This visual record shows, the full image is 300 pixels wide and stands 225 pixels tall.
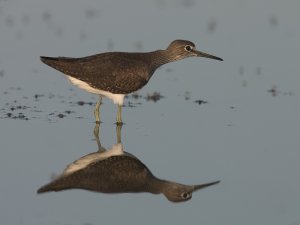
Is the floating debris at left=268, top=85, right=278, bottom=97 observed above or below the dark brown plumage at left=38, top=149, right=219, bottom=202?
above

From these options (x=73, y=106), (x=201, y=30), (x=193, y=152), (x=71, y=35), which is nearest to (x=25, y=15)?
(x=71, y=35)

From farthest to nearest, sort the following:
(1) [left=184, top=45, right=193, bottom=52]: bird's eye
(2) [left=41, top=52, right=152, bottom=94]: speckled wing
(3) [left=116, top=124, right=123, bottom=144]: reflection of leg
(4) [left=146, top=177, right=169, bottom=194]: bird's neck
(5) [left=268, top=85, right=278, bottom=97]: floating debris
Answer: (5) [left=268, top=85, right=278, bottom=97]: floating debris
(1) [left=184, top=45, right=193, bottom=52]: bird's eye
(2) [left=41, top=52, right=152, bottom=94]: speckled wing
(3) [left=116, top=124, right=123, bottom=144]: reflection of leg
(4) [left=146, top=177, right=169, bottom=194]: bird's neck

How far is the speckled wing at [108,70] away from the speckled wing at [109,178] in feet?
7.24

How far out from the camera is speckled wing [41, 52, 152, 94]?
15.1 meters

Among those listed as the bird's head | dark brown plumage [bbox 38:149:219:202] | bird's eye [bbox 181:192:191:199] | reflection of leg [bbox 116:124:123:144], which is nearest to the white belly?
reflection of leg [bbox 116:124:123:144]

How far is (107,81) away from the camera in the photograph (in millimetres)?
15359

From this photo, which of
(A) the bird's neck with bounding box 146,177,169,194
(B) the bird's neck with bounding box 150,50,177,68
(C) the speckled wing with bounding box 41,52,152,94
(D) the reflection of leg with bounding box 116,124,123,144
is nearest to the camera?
(A) the bird's neck with bounding box 146,177,169,194

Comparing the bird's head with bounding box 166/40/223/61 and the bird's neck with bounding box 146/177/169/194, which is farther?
the bird's head with bounding box 166/40/223/61

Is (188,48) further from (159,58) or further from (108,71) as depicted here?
Answer: (108,71)

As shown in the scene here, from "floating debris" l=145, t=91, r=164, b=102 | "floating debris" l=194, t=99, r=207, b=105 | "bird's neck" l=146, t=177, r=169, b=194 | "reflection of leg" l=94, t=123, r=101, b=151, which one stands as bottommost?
"bird's neck" l=146, t=177, r=169, b=194

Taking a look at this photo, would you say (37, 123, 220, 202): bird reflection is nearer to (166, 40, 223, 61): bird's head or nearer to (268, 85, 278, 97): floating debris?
(166, 40, 223, 61): bird's head

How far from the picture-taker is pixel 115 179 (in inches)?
490

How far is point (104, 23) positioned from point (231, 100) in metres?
5.90

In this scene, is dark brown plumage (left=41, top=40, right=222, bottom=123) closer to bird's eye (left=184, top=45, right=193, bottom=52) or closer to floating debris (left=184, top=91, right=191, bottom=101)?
bird's eye (left=184, top=45, right=193, bottom=52)
